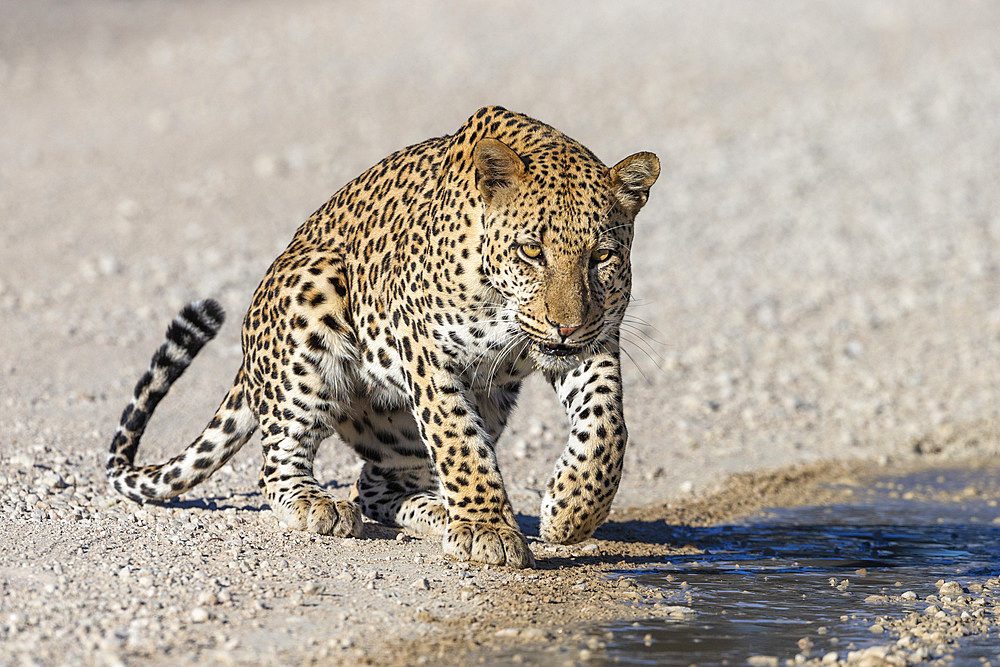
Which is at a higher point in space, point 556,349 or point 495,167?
point 495,167

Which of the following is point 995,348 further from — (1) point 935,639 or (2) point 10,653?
(2) point 10,653

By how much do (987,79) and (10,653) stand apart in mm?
20597

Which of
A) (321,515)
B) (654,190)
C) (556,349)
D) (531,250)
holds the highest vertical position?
(654,190)

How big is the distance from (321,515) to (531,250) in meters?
1.68

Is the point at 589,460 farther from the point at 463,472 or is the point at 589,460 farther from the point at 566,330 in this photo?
the point at 566,330

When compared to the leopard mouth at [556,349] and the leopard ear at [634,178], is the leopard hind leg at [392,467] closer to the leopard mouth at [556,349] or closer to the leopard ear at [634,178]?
the leopard mouth at [556,349]

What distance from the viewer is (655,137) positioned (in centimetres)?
1919

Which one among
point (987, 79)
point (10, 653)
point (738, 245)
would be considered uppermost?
point (987, 79)

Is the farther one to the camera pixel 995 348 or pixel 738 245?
pixel 738 245

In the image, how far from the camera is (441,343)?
618cm

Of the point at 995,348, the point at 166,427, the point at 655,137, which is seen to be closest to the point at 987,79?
the point at 655,137

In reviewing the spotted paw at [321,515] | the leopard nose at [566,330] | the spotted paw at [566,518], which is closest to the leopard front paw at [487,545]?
the spotted paw at [566,518]

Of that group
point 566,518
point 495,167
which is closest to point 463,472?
point 566,518

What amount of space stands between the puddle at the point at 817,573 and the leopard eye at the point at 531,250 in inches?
60.5
